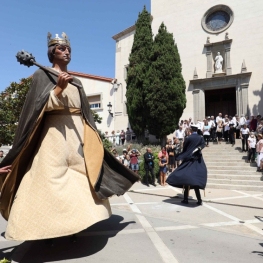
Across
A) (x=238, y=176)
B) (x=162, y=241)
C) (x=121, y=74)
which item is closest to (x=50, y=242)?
(x=162, y=241)

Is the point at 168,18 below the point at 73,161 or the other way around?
the other way around

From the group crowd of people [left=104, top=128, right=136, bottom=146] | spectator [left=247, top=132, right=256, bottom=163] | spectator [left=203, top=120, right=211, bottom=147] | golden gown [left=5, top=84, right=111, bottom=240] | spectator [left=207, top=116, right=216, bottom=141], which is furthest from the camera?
crowd of people [left=104, top=128, right=136, bottom=146]

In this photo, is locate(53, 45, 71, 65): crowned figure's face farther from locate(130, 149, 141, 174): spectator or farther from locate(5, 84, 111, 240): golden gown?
locate(130, 149, 141, 174): spectator

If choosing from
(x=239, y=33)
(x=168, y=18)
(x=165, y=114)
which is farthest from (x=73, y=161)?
(x=168, y=18)

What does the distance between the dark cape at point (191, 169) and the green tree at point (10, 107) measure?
9.41m

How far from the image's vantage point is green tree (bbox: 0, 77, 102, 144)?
42.4 feet

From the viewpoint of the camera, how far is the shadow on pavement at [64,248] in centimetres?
303

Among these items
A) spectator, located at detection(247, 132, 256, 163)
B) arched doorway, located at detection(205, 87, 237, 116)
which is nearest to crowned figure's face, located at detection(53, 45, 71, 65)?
spectator, located at detection(247, 132, 256, 163)

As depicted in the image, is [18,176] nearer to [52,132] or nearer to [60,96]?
[52,132]

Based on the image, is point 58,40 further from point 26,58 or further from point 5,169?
point 5,169

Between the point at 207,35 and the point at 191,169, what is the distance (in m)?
14.2

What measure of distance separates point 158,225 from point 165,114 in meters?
11.5

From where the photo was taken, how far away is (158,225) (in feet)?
14.1

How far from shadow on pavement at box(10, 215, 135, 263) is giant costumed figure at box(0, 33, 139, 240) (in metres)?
0.39
